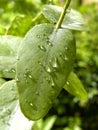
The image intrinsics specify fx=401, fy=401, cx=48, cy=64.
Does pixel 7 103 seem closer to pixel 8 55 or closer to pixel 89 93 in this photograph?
pixel 8 55

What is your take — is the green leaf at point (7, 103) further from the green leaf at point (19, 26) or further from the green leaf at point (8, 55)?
the green leaf at point (19, 26)

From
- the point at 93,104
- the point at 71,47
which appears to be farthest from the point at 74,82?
the point at 93,104

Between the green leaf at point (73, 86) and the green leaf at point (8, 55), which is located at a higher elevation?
the green leaf at point (8, 55)

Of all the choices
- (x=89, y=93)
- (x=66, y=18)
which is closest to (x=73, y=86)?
(x=66, y=18)

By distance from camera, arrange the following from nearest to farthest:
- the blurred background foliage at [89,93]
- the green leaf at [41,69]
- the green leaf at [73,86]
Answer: the green leaf at [41,69] < the green leaf at [73,86] < the blurred background foliage at [89,93]

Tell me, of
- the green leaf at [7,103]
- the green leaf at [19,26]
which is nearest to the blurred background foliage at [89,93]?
the green leaf at [19,26]

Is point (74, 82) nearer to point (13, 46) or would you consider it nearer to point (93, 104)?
point (13, 46)
